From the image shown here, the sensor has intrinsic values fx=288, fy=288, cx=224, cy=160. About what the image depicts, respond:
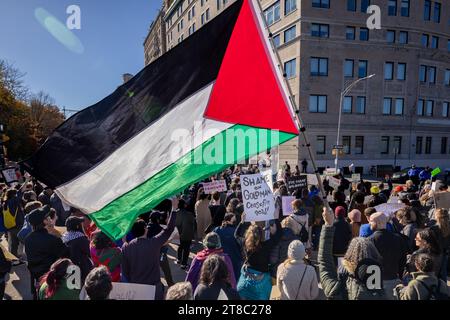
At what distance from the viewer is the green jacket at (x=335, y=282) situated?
292cm

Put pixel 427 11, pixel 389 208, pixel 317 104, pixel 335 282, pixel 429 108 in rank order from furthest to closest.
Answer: pixel 429 108 < pixel 427 11 < pixel 317 104 < pixel 389 208 < pixel 335 282

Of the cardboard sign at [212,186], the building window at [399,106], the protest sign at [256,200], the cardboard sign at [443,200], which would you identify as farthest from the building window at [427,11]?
the protest sign at [256,200]

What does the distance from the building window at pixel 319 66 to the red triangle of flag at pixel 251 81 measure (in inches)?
1130

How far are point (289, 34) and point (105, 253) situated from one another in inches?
1265

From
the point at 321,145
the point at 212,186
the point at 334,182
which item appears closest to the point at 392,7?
the point at 321,145

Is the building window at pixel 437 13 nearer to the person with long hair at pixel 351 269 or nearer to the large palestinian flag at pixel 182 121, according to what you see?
the large palestinian flag at pixel 182 121

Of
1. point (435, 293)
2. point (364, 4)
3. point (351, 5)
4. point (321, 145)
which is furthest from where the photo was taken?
point (321, 145)

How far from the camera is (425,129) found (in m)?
34.1

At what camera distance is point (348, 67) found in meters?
31.0

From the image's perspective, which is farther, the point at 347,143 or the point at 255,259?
the point at 347,143

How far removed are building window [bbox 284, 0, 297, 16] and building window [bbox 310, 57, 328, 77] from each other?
18.9 ft

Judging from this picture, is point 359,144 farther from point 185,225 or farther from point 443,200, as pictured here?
point 185,225
